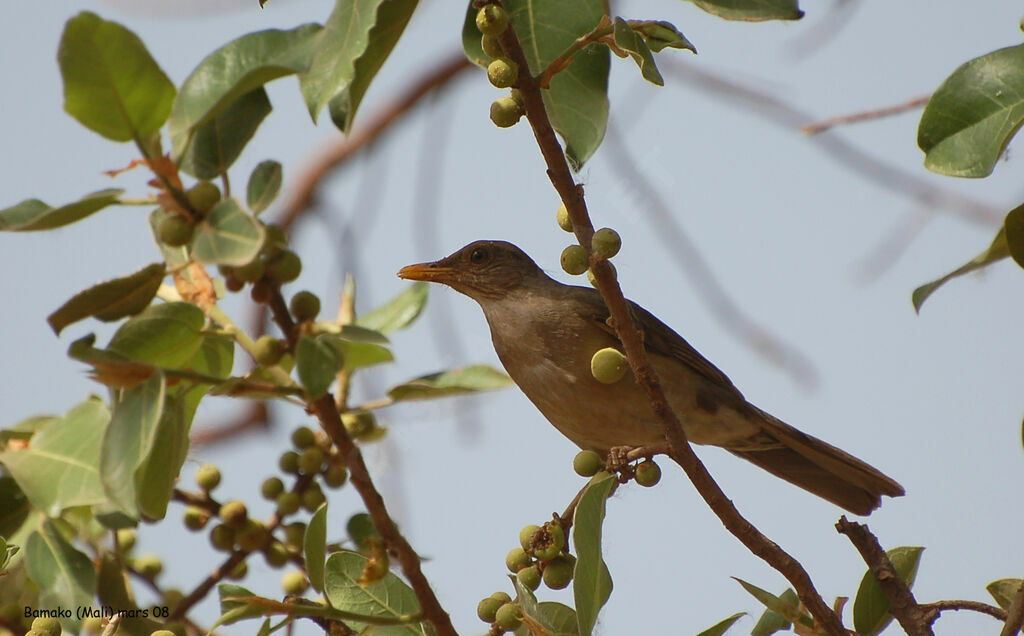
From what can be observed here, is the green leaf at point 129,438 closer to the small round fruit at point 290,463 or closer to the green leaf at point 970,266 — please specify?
the small round fruit at point 290,463

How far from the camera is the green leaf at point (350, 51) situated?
2.07 meters

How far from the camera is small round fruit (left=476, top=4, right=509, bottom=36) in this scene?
2.08 metres

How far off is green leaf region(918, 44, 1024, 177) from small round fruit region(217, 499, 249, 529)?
82.5 inches

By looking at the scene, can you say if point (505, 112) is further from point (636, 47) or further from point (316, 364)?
point (316, 364)

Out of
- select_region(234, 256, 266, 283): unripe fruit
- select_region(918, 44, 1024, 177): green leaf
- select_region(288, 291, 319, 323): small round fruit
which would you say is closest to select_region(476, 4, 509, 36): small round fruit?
select_region(234, 256, 266, 283): unripe fruit

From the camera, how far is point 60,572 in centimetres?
241

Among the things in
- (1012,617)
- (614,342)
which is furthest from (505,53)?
(614,342)

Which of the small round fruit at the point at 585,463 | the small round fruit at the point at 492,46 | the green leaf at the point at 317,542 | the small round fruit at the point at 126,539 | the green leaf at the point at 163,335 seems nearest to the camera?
the small round fruit at the point at 492,46

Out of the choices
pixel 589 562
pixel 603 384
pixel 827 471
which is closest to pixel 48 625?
pixel 589 562

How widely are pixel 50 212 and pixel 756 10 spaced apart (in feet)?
4.76

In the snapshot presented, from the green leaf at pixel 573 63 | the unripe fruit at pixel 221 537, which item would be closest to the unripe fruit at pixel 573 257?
the green leaf at pixel 573 63

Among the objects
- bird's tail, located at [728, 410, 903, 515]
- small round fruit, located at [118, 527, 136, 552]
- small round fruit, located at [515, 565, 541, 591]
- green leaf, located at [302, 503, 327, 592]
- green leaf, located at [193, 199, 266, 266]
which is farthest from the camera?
bird's tail, located at [728, 410, 903, 515]

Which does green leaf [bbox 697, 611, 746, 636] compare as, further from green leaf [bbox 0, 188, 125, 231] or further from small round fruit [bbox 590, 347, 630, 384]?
green leaf [bbox 0, 188, 125, 231]

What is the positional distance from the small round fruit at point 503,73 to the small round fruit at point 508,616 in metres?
1.17
